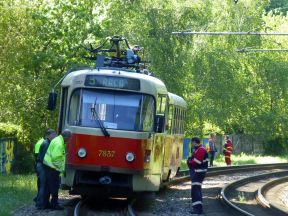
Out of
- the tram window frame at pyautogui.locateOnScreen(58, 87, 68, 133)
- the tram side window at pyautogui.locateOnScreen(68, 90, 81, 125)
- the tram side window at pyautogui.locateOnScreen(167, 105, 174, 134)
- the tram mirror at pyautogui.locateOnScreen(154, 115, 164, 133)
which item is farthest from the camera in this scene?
the tram side window at pyautogui.locateOnScreen(167, 105, 174, 134)

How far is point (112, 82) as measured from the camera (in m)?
18.4

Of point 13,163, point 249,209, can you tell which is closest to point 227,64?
point 13,163

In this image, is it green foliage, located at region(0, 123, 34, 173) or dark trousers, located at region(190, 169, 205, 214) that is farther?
green foliage, located at region(0, 123, 34, 173)

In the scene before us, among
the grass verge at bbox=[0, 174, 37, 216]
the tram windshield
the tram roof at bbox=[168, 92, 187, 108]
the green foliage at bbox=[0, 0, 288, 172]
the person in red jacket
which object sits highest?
the green foliage at bbox=[0, 0, 288, 172]

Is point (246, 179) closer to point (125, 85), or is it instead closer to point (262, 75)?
point (125, 85)

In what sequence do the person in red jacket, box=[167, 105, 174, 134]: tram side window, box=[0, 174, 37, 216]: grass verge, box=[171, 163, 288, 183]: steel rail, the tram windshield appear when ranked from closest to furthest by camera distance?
box=[0, 174, 37, 216]: grass verge → the tram windshield → box=[167, 105, 174, 134]: tram side window → box=[171, 163, 288, 183]: steel rail → the person in red jacket

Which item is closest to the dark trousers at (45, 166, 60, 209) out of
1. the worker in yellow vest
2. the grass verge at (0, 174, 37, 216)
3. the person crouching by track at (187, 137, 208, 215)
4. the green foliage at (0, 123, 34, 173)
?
the worker in yellow vest

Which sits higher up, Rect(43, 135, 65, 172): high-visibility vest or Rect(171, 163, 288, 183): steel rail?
Rect(171, 163, 288, 183): steel rail

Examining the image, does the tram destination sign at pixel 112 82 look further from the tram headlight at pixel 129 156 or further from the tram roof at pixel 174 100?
the tram roof at pixel 174 100

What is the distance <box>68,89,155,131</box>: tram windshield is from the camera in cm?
1806

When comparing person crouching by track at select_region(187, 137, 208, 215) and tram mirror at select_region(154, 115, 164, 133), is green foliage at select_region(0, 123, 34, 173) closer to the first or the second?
tram mirror at select_region(154, 115, 164, 133)

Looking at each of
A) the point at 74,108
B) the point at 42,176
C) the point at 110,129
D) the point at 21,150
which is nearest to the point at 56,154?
the point at 42,176

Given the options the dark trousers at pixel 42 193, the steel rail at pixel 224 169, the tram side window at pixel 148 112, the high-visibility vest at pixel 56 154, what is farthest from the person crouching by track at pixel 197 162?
the steel rail at pixel 224 169

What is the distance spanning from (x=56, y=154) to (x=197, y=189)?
11.9 feet
